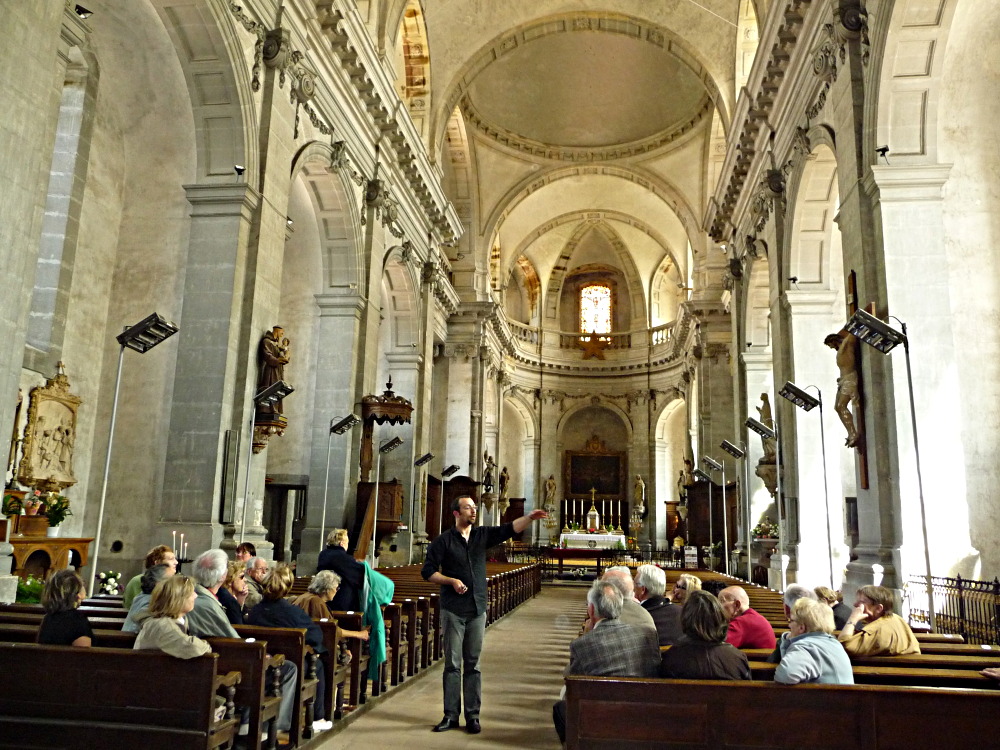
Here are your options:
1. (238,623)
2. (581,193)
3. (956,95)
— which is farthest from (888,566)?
(581,193)

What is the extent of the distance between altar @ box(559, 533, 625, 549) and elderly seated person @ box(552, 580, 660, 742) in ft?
66.7

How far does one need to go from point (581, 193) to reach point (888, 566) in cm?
2251

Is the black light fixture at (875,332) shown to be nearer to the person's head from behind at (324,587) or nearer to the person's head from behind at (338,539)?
the person's head from behind at (338,539)

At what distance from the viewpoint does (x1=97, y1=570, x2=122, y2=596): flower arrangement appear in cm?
782

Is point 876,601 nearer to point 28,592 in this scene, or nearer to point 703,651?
point 703,651

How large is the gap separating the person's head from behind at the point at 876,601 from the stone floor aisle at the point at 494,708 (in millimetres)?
1899

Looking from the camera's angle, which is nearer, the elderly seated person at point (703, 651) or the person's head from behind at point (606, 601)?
the elderly seated person at point (703, 651)

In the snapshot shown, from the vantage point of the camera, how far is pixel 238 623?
473cm

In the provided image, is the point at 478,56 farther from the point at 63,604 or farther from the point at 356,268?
the point at 63,604

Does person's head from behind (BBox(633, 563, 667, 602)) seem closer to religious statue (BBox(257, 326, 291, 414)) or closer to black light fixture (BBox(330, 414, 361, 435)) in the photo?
religious statue (BBox(257, 326, 291, 414))

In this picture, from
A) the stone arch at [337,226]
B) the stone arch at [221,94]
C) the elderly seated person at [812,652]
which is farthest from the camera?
the stone arch at [337,226]

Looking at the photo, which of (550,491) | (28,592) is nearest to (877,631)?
(28,592)

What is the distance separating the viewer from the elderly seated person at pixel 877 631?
4.22 m

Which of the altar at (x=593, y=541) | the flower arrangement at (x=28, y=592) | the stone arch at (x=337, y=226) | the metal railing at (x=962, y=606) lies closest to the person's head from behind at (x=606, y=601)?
the metal railing at (x=962, y=606)
